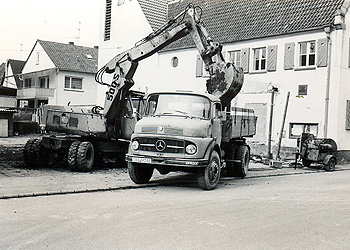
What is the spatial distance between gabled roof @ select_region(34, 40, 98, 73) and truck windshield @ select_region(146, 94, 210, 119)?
1347 inches

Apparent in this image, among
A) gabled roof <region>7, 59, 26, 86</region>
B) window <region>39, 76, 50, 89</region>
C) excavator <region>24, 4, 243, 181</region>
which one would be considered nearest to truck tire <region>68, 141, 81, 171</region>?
excavator <region>24, 4, 243, 181</region>

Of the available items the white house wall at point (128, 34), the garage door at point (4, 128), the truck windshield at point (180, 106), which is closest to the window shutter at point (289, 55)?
the white house wall at point (128, 34)

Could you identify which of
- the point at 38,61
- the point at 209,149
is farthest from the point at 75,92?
the point at 209,149

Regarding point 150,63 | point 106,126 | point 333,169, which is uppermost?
point 150,63

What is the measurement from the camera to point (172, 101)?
38.8 feet

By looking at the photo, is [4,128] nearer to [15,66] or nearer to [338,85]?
[338,85]

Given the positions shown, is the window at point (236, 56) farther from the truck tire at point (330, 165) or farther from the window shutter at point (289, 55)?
the truck tire at point (330, 165)

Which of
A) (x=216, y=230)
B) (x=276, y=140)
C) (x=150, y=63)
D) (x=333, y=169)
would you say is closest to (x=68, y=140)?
(x=216, y=230)

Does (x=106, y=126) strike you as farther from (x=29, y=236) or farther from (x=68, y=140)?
(x=29, y=236)

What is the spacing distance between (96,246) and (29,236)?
1043 millimetres

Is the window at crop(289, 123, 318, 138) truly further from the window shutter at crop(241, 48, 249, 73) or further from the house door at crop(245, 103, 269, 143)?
the window shutter at crop(241, 48, 249, 73)

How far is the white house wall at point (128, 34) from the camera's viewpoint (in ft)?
105

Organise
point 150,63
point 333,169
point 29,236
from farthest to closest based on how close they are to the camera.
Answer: point 150,63 → point 333,169 → point 29,236

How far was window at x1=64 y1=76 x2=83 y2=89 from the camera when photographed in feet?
148
